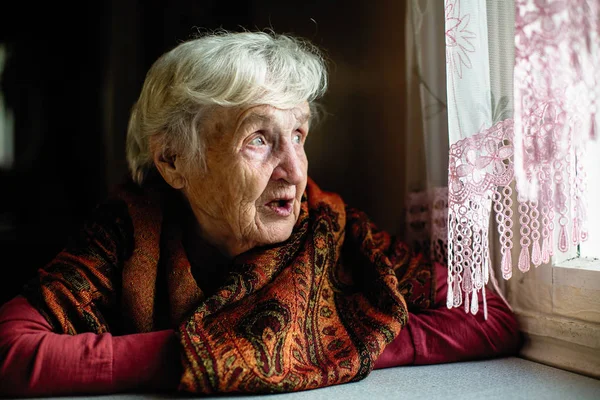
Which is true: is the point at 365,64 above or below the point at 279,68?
above

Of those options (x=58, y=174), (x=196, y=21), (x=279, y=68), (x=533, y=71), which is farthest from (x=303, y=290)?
(x=58, y=174)

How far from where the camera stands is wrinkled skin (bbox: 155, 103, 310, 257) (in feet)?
4.55

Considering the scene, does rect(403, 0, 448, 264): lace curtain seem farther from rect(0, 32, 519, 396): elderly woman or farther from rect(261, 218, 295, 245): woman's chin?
rect(261, 218, 295, 245): woman's chin

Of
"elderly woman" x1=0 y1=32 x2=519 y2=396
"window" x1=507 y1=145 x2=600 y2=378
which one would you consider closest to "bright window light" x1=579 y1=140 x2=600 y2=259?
"window" x1=507 y1=145 x2=600 y2=378

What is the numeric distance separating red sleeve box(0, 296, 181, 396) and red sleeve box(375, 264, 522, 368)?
484 millimetres

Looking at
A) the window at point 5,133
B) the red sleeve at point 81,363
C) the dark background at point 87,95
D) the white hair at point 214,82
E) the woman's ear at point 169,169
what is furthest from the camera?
the window at point 5,133

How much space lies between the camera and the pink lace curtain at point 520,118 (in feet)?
3.56

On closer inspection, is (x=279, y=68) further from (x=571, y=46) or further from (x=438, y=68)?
(x=571, y=46)

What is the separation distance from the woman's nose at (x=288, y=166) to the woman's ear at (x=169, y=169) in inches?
9.8

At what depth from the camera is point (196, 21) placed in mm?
2693

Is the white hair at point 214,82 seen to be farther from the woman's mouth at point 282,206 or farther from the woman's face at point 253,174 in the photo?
the woman's mouth at point 282,206

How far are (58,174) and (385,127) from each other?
1.67 metres

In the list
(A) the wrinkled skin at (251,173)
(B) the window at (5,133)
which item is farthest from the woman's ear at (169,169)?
(B) the window at (5,133)

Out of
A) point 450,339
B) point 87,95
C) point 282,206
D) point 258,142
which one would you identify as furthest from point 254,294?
point 87,95
